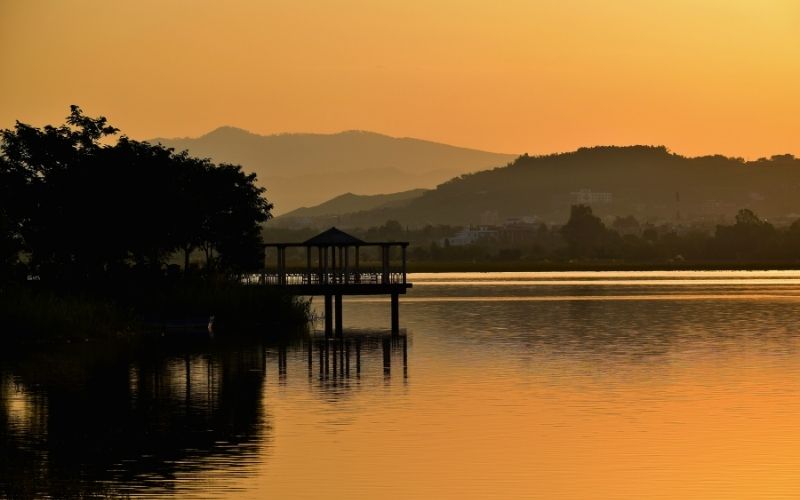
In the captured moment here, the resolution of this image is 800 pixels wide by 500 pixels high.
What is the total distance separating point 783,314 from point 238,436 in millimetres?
68908

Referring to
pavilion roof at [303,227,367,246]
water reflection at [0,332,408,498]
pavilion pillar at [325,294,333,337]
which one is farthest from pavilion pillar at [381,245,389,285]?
water reflection at [0,332,408,498]

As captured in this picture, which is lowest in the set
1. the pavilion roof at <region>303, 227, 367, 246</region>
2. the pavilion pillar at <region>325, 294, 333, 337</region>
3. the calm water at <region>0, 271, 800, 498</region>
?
the calm water at <region>0, 271, 800, 498</region>

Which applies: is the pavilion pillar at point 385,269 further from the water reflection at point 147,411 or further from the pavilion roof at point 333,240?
the water reflection at point 147,411

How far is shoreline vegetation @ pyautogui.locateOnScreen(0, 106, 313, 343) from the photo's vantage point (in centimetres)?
7925

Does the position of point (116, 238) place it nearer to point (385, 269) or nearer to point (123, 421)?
point (385, 269)

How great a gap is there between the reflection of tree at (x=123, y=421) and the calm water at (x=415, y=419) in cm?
10

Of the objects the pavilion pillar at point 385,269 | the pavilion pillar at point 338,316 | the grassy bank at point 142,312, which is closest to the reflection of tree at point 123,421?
the grassy bank at point 142,312

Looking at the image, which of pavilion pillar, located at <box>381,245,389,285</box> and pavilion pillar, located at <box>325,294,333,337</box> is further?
pavilion pillar, located at <box>381,245,389,285</box>

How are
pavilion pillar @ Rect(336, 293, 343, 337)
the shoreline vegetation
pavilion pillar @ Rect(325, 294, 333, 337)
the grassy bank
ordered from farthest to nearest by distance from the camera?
pavilion pillar @ Rect(336, 293, 343, 337), pavilion pillar @ Rect(325, 294, 333, 337), the shoreline vegetation, the grassy bank

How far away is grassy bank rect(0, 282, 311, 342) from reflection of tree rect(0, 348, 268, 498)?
6.22 m

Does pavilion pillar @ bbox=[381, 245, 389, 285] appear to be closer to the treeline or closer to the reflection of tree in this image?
the treeline

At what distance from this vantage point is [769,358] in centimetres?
6381

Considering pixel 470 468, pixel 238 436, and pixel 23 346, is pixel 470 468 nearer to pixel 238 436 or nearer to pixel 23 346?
pixel 238 436

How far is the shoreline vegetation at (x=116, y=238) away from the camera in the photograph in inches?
3120
